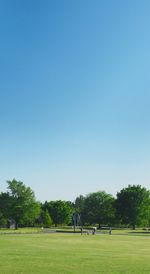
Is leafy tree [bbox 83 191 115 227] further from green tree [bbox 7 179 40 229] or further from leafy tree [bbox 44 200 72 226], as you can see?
green tree [bbox 7 179 40 229]

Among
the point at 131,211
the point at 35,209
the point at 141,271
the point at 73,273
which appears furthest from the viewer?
the point at 131,211

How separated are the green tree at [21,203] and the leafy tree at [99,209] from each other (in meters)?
34.3

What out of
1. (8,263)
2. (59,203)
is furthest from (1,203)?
(8,263)

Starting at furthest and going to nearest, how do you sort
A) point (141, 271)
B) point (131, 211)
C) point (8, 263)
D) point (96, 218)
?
point (96, 218)
point (131, 211)
point (8, 263)
point (141, 271)

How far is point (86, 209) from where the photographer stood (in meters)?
170

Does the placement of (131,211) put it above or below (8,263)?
above

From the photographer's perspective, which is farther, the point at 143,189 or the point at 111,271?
the point at 143,189

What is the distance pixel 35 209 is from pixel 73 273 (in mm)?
104863

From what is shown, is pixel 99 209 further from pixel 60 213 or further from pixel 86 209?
pixel 60 213

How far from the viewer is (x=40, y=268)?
26.1 metres

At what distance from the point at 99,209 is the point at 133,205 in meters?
22.7

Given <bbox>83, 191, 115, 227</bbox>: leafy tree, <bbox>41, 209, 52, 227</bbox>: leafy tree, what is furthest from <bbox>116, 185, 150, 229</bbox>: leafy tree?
<bbox>41, 209, 52, 227</bbox>: leafy tree

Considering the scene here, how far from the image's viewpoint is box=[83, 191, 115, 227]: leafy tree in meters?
154

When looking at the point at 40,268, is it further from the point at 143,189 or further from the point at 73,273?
the point at 143,189
